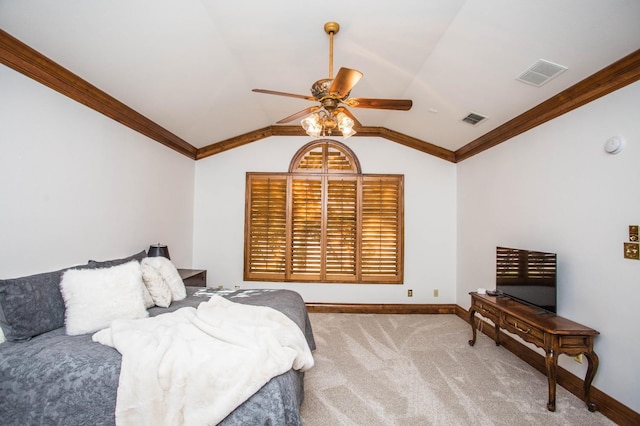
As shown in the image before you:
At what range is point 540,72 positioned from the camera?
2512 millimetres

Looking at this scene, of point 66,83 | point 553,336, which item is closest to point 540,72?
point 553,336

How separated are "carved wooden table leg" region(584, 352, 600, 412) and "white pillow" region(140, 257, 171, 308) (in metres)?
3.41

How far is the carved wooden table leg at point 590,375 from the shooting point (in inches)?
88.0

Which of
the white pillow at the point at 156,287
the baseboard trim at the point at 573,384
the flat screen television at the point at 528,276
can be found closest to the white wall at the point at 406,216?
the baseboard trim at the point at 573,384

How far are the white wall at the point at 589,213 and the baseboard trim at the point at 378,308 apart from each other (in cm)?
170

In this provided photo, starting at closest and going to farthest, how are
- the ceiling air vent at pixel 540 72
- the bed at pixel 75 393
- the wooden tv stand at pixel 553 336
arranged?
the bed at pixel 75 393 → the wooden tv stand at pixel 553 336 → the ceiling air vent at pixel 540 72

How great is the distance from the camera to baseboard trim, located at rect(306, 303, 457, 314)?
4.72 meters

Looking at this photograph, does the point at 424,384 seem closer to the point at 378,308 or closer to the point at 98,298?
the point at 378,308

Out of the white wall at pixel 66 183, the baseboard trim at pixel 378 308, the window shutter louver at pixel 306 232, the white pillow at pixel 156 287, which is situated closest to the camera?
the white wall at pixel 66 183

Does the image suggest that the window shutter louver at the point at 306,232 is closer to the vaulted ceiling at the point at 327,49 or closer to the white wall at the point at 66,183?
the vaulted ceiling at the point at 327,49

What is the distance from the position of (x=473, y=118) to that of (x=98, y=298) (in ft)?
13.6

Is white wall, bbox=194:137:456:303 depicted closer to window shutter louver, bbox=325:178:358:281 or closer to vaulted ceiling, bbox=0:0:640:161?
window shutter louver, bbox=325:178:358:281

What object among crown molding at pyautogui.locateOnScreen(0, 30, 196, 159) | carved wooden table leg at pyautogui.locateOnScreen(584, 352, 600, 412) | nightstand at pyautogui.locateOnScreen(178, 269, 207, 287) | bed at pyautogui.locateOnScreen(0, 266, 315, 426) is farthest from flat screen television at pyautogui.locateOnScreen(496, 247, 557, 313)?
crown molding at pyautogui.locateOnScreen(0, 30, 196, 159)

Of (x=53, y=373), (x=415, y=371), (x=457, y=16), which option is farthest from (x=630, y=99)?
(x=53, y=373)
